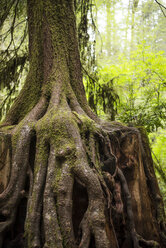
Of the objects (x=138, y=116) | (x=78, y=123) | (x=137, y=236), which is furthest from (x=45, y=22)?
(x=137, y=236)

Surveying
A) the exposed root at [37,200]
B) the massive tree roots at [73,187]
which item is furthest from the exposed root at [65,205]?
the exposed root at [37,200]

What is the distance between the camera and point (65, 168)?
2.26 m

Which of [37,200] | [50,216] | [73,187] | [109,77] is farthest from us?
[109,77]

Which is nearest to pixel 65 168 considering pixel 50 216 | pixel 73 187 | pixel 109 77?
pixel 73 187

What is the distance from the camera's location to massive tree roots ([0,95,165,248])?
204 cm

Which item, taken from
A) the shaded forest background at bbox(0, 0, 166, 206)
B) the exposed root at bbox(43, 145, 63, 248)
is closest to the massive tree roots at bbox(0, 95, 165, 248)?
the exposed root at bbox(43, 145, 63, 248)

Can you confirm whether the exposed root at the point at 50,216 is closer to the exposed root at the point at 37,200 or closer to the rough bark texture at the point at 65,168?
the rough bark texture at the point at 65,168

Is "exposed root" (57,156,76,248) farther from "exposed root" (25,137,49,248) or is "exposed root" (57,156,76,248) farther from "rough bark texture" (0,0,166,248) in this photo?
"exposed root" (25,137,49,248)

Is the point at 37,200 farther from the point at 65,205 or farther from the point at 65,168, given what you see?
the point at 65,168

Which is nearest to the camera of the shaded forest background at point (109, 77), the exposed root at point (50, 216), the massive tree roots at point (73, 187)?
the exposed root at point (50, 216)

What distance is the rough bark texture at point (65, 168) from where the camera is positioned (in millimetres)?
→ 2090

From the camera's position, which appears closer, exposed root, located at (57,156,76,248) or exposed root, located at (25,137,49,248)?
Result: exposed root, located at (57,156,76,248)

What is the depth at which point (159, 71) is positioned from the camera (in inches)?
238

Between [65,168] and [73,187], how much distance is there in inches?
13.5
